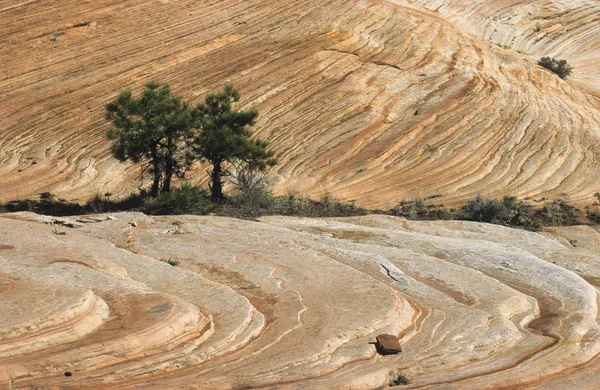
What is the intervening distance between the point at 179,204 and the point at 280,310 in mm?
10437

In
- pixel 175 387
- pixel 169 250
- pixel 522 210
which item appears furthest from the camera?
pixel 522 210

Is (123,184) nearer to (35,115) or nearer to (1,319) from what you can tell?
(35,115)

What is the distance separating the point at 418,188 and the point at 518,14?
2844 cm

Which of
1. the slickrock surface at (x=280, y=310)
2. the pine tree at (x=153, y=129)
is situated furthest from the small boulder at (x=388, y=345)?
the pine tree at (x=153, y=129)

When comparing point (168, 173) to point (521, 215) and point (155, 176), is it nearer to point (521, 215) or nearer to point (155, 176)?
point (155, 176)

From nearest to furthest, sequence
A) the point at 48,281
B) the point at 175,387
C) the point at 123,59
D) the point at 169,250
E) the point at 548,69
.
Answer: the point at 175,387 < the point at 48,281 < the point at 169,250 < the point at 123,59 < the point at 548,69

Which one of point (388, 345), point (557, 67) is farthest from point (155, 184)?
point (557, 67)

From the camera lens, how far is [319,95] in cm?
2988

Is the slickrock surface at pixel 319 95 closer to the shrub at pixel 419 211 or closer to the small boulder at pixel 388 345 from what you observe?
the shrub at pixel 419 211

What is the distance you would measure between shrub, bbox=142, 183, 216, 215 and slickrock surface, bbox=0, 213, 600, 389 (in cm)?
441

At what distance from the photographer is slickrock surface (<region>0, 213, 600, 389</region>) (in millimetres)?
8070

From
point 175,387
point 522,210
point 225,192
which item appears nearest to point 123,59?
point 225,192

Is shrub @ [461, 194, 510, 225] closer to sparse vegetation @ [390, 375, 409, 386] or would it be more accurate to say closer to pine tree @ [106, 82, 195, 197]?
pine tree @ [106, 82, 195, 197]

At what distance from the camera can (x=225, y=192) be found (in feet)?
80.9
